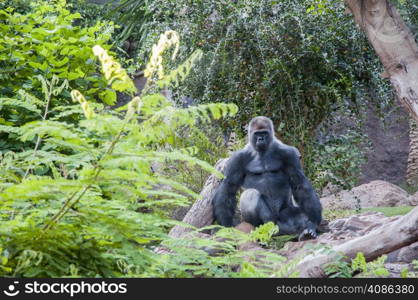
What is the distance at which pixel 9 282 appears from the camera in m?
1.68

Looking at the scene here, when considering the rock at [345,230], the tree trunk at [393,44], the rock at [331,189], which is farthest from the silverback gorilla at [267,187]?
the rock at [331,189]

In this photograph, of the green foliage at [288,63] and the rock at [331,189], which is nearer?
the green foliage at [288,63]

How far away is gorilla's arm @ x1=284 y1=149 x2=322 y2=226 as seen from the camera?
Result: 18.0 feet

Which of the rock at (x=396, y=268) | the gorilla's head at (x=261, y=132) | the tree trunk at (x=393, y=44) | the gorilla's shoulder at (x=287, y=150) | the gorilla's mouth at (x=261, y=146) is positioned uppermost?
the tree trunk at (x=393, y=44)

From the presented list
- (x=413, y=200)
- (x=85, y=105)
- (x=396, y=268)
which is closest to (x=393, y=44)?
(x=396, y=268)

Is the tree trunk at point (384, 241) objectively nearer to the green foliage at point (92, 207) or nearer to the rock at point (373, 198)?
the green foliage at point (92, 207)

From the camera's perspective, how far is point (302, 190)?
217 inches

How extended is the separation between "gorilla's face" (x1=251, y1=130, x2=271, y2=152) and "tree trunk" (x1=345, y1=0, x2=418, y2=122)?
115 centimetres

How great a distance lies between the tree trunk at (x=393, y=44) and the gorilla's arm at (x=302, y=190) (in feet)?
3.43

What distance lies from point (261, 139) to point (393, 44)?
1361 mm

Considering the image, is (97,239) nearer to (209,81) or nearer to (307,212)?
(307,212)

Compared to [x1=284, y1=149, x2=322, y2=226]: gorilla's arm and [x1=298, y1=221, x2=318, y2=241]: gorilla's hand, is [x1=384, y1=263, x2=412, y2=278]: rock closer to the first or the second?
[x1=298, y1=221, x2=318, y2=241]: gorilla's hand

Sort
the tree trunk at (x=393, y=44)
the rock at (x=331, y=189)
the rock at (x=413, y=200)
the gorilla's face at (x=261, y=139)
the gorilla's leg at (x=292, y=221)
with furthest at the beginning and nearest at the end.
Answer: the rock at (x=413, y=200) → the rock at (x=331, y=189) → the gorilla's leg at (x=292, y=221) → the gorilla's face at (x=261, y=139) → the tree trunk at (x=393, y=44)

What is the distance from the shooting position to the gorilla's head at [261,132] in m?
5.43
